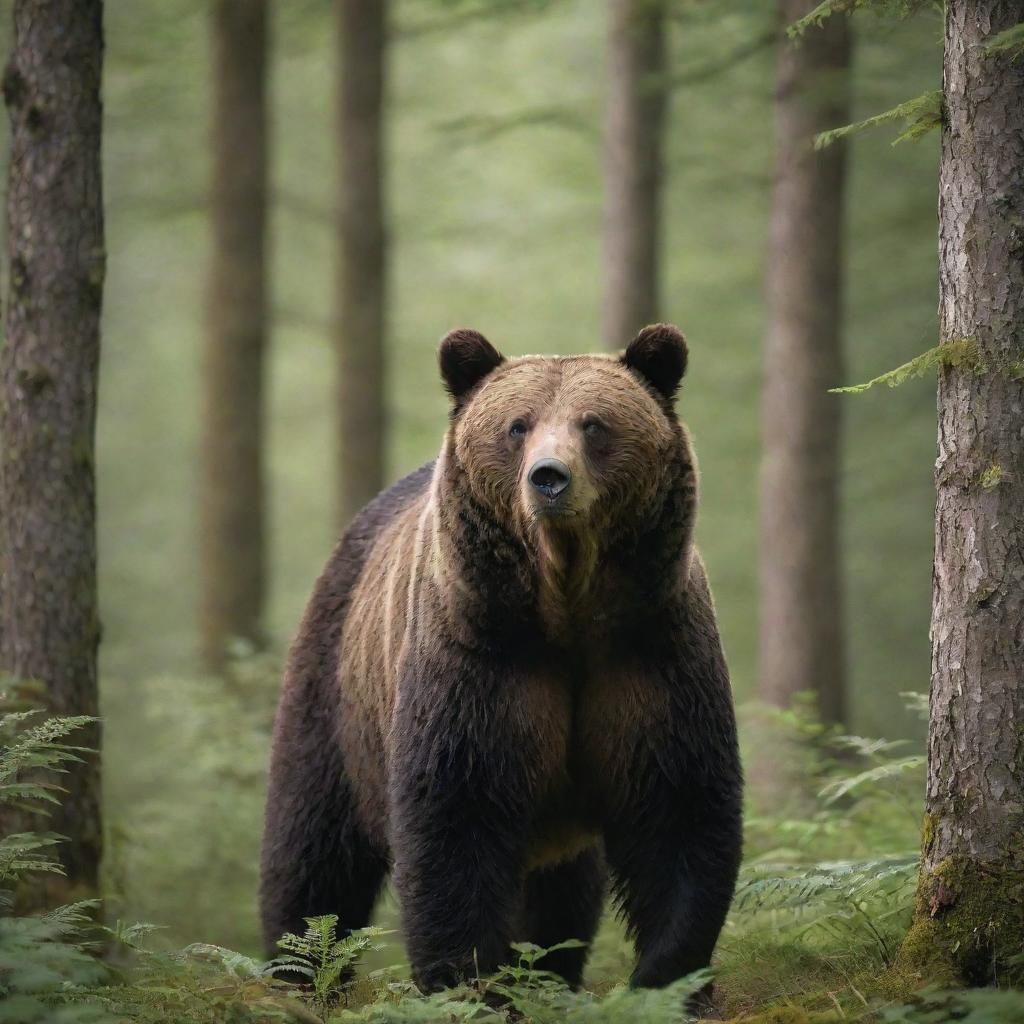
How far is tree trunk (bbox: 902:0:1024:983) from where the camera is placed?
4199mm

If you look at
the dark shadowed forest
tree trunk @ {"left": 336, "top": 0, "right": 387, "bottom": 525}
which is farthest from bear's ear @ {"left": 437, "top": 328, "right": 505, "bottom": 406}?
tree trunk @ {"left": 336, "top": 0, "right": 387, "bottom": 525}

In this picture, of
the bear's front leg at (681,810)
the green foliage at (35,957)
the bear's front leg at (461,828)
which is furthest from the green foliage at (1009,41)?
the green foliage at (35,957)

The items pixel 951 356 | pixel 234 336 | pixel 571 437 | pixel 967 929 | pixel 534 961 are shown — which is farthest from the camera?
pixel 234 336

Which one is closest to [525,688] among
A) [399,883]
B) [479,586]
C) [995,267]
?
[479,586]

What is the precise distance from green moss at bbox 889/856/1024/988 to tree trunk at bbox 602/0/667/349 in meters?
7.73

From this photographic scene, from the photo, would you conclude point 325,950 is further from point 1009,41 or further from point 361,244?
point 361,244

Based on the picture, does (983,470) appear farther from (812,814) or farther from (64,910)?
(812,814)

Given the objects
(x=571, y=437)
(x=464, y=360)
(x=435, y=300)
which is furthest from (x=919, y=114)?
(x=435, y=300)

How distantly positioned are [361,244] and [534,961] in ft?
30.6

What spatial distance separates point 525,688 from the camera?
4879mm

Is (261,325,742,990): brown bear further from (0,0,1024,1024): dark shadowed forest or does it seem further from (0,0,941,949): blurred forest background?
(0,0,941,949): blurred forest background

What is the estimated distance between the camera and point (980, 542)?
14.0 feet

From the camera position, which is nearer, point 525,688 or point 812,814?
point 525,688

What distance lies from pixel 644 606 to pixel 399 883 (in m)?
1.39
